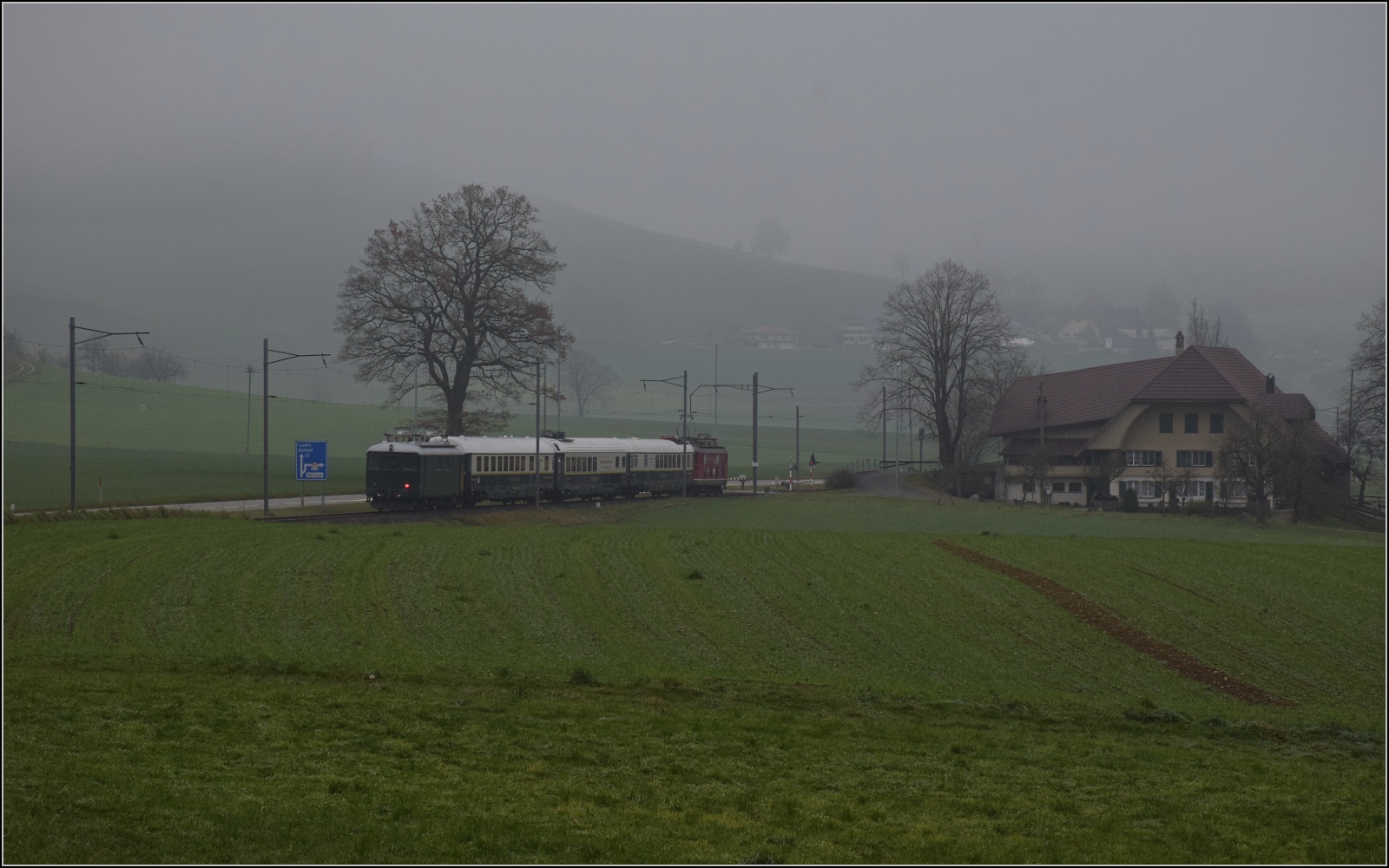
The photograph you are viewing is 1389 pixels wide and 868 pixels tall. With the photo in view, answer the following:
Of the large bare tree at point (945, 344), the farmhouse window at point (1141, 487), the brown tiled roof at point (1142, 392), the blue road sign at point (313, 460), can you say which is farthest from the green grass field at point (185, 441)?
the farmhouse window at point (1141, 487)

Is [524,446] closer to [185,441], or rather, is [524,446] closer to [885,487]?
[885,487]

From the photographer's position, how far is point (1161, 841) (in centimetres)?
1180

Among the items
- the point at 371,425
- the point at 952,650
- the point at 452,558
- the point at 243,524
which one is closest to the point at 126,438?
the point at 371,425

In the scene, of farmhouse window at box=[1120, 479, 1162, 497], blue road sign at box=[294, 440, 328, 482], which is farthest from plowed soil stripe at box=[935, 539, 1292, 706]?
farmhouse window at box=[1120, 479, 1162, 497]

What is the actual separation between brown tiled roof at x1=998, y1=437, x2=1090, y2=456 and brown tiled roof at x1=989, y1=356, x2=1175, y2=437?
2.78 ft

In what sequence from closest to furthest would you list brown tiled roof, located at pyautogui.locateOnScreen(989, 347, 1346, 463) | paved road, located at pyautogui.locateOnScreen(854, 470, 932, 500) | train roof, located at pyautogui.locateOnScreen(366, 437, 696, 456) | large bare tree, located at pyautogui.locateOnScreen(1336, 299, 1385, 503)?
train roof, located at pyautogui.locateOnScreen(366, 437, 696, 456)
large bare tree, located at pyautogui.locateOnScreen(1336, 299, 1385, 503)
brown tiled roof, located at pyautogui.locateOnScreen(989, 347, 1346, 463)
paved road, located at pyautogui.locateOnScreen(854, 470, 932, 500)

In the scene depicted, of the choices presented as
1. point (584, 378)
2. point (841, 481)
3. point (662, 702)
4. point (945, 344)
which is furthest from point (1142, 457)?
point (584, 378)

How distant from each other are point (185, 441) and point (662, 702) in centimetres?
8956

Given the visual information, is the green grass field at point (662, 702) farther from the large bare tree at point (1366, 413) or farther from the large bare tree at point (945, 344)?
the large bare tree at point (945, 344)

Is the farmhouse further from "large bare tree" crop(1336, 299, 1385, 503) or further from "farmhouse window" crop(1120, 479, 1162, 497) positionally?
"large bare tree" crop(1336, 299, 1385, 503)

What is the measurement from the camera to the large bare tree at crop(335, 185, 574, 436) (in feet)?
201

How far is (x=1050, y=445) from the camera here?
244ft

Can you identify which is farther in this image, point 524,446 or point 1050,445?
point 1050,445

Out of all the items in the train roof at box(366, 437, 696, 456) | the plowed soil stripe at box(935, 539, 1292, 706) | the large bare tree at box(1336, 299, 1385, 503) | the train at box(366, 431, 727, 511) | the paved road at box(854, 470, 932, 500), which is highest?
the large bare tree at box(1336, 299, 1385, 503)
